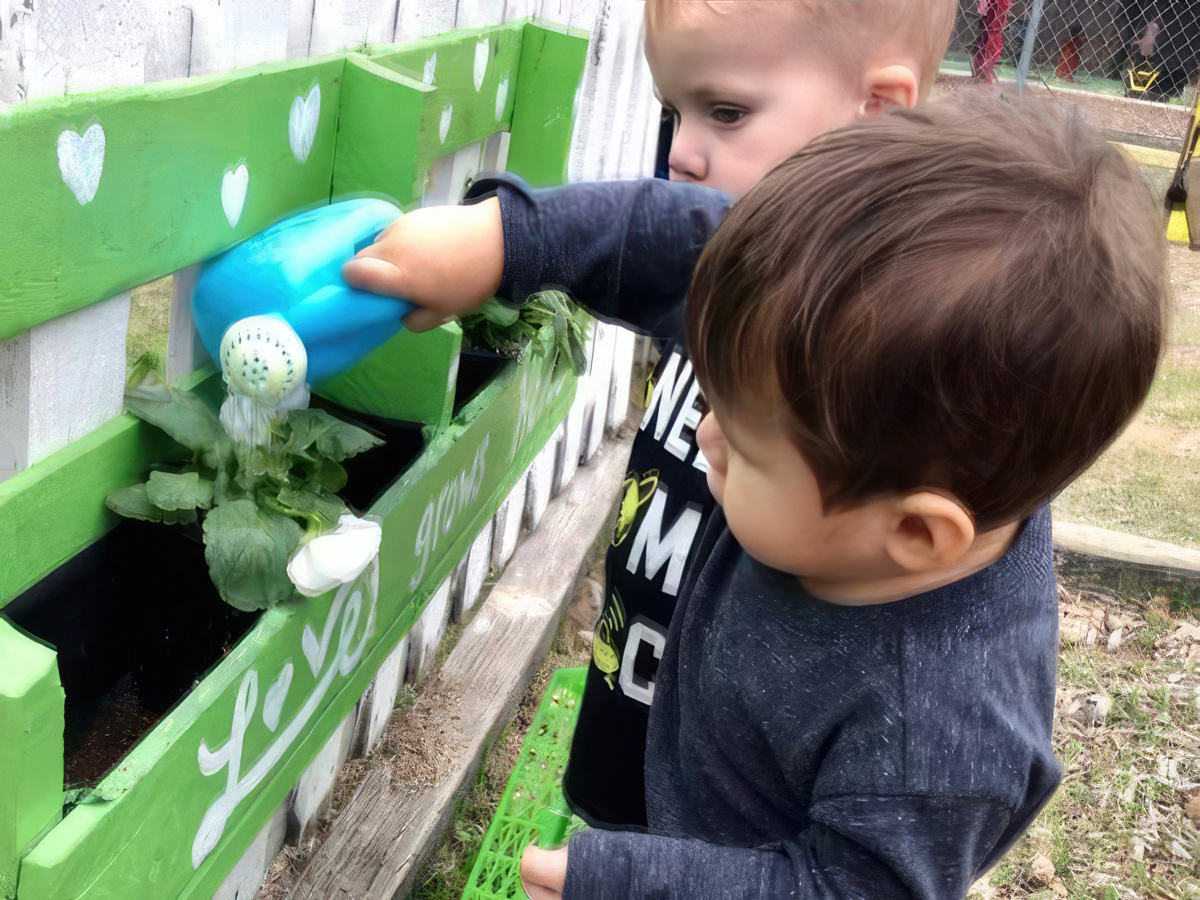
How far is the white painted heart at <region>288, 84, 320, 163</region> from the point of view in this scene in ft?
3.72

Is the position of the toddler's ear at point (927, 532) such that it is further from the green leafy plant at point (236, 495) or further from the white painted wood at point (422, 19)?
the white painted wood at point (422, 19)

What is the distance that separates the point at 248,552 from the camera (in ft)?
3.40

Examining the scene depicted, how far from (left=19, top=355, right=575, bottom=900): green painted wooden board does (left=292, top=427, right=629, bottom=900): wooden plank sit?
1.25 feet

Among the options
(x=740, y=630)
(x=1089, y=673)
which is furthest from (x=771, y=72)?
(x=1089, y=673)

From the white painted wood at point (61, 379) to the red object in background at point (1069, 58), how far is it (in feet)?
39.7

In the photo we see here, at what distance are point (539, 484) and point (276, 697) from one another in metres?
1.52

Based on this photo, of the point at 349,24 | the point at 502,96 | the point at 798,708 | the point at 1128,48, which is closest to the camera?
the point at 798,708

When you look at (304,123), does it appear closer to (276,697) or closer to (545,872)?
(276,697)

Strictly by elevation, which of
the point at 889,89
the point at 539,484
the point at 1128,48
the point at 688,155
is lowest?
the point at 539,484

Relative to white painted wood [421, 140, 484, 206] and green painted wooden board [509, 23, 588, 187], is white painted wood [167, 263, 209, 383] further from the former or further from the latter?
green painted wooden board [509, 23, 588, 187]

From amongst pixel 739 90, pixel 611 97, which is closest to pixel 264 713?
pixel 739 90

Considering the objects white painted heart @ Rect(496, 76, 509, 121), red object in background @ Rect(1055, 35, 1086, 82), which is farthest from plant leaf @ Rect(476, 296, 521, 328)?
red object in background @ Rect(1055, 35, 1086, 82)

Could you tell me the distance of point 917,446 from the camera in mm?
734

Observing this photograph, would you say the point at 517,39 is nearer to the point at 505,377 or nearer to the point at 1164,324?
the point at 505,377
